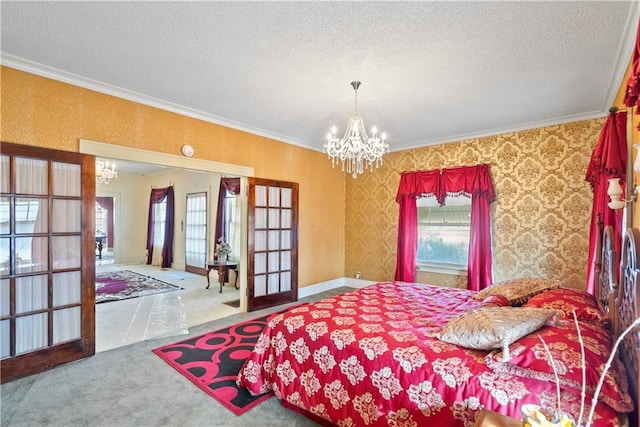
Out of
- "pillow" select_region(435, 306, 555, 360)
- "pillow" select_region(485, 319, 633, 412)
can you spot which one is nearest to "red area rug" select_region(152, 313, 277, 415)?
"pillow" select_region(435, 306, 555, 360)

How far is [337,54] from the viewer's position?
2482 millimetres

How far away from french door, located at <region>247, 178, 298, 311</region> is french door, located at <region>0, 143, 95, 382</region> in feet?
6.46

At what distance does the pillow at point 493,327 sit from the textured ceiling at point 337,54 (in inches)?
74.8

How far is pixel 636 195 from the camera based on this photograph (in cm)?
218

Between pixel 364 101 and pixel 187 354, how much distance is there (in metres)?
3.29

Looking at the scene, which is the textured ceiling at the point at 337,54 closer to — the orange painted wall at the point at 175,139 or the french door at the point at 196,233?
the orange painted wall at the point at 175,139

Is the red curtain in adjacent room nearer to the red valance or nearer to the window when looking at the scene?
the red valance

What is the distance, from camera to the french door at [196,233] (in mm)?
7529

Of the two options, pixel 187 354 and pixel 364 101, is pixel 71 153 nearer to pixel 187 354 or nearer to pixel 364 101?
pixel 187 354

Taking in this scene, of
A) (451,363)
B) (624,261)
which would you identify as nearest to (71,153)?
(451,363)

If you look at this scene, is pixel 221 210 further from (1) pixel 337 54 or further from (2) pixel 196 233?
(1) pixel 337 54

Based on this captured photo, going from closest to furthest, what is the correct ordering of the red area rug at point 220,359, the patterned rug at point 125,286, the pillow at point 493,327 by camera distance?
1. the pillow at point 493,327
2. the red area rug at point 220,359
3. the patterned rug at point 125,286

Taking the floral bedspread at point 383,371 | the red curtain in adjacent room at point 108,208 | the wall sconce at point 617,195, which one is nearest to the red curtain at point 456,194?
the floral bedspread at point 383,371

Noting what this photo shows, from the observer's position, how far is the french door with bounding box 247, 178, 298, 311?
4574mm
